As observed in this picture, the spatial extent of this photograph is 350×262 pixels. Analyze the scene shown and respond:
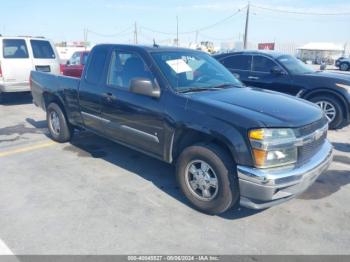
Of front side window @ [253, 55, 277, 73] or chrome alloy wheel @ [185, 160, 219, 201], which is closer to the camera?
chrome alloy wheel @ [185, 160, 219, 201]

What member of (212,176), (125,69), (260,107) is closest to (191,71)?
(125,69)

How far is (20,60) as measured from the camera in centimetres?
996

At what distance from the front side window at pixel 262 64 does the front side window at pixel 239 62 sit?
155mm

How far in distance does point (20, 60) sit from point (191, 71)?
7.57 m

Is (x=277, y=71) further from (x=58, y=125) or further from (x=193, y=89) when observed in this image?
(x=58, y=125)

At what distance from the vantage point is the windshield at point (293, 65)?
7.85 m

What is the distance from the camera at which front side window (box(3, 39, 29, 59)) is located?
384 inches

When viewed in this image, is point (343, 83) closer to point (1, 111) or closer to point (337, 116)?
point (337, 116)

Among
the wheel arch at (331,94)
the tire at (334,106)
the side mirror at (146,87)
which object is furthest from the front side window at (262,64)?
the side mirror at (146,87)

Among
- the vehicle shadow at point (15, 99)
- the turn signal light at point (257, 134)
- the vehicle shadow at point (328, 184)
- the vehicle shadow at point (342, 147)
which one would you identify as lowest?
the vehicle shadow at point (15, 99)

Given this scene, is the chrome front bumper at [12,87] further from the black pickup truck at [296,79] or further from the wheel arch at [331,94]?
the wheel arch at [331,94]

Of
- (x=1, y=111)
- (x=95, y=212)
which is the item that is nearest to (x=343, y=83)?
(x=95, y=212)

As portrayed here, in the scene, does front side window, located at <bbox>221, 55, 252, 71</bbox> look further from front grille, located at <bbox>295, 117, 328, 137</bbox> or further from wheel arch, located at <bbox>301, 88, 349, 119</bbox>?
front grille, located at <bbox>295, 117, 328, 137</bbox>

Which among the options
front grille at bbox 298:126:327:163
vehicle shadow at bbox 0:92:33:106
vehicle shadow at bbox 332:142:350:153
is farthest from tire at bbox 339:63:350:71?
front grille at bbox 298:126:327:163
